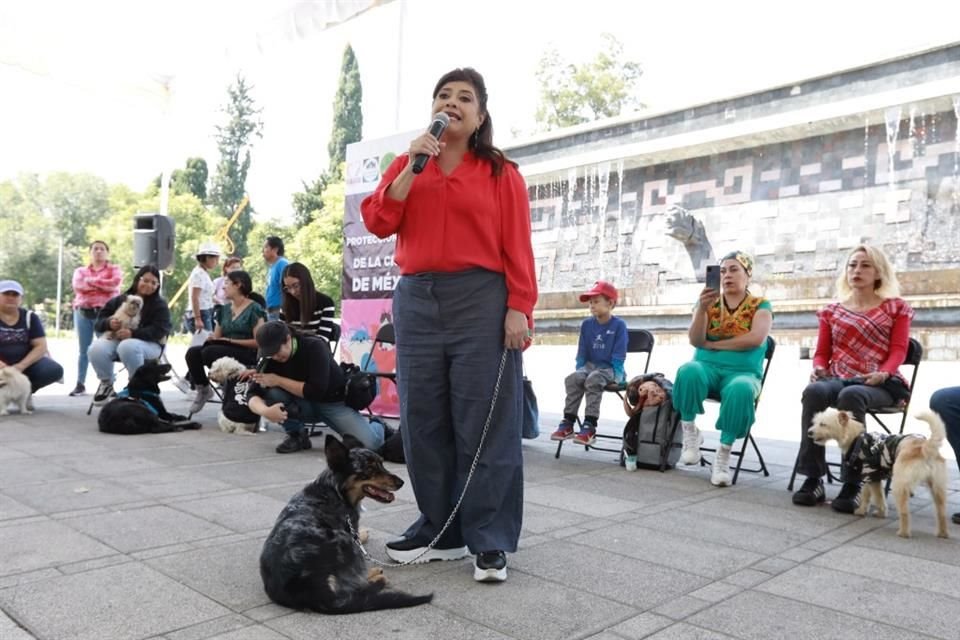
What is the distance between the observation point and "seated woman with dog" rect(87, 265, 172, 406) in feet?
26.1

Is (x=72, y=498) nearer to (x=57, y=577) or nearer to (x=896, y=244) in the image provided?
(x=57, y=577)

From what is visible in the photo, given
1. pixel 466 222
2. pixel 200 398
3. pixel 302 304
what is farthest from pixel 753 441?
pixel 200 398

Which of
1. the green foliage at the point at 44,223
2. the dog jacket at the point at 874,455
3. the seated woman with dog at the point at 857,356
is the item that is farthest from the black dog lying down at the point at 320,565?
the green foliage at the point at 44,223

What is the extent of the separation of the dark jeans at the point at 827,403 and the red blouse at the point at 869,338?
0.16 meters

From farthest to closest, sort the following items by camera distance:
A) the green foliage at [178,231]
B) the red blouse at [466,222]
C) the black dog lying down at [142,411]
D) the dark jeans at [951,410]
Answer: the green foliage at [178,231], the black dog lying down at [142,411], the dark jeans at [951,410], the red blouse at [466,222]

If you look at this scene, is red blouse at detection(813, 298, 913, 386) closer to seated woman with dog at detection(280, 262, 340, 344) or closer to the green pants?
the green pants

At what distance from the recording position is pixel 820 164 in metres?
19.0

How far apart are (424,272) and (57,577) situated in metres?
1.76

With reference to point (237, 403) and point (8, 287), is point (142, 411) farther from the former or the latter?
point (8, 287)

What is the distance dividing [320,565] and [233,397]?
436cm

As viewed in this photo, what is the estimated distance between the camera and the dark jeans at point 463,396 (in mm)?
3092

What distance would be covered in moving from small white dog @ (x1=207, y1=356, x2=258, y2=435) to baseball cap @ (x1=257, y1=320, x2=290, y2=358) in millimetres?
984

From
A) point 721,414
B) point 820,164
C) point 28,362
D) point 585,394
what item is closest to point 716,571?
point 721,414

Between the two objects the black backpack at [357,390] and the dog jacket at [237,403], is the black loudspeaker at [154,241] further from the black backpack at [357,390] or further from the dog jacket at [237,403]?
the black backpack at [357,390]
